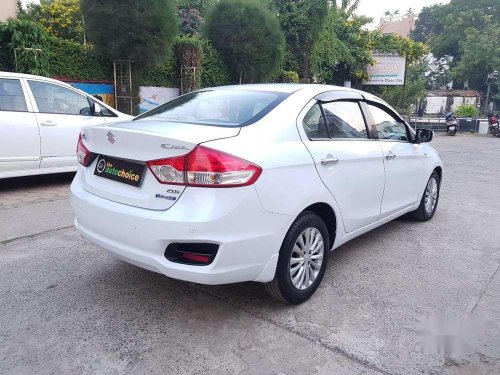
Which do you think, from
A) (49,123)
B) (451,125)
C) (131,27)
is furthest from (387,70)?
(49,123)

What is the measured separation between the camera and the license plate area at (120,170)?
2721mm

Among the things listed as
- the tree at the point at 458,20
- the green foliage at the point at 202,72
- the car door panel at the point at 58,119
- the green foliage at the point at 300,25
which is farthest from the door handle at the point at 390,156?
the tree at the point at 458,20

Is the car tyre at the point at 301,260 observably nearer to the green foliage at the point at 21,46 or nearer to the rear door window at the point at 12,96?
the rear door window at the point at 12,96

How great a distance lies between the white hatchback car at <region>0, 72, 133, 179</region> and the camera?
19.1 ft

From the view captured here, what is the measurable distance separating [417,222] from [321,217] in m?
2.57

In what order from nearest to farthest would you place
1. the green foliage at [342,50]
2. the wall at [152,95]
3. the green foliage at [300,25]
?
the wall at [152,95]
the green foliage at [300,25]
the green foliage at [342,50]

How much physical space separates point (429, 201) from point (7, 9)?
18.7m

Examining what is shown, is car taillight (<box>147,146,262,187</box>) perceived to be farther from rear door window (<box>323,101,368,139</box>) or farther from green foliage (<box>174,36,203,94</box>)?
green foliage (<box>174,36,203,94</box>)

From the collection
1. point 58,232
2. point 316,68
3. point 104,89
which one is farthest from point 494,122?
point 58,232

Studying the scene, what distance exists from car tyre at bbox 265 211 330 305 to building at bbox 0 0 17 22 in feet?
60.6

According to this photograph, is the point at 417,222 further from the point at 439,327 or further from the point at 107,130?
the point at 107,130

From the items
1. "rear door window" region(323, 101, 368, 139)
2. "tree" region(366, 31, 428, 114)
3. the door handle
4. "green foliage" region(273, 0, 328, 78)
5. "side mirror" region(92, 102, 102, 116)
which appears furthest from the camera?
"tree" region(366, 31, 428, 114)

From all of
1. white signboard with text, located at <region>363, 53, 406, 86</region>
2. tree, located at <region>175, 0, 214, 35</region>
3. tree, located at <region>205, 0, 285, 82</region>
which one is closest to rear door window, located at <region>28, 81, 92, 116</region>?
tree, located at <region>205, 0, 285, 82</region>

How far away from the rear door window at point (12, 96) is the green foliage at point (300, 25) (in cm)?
1242
